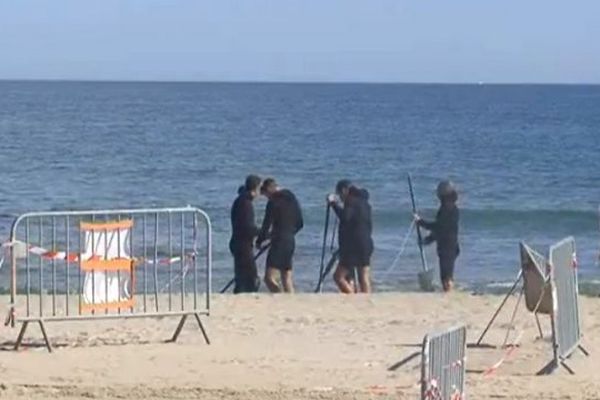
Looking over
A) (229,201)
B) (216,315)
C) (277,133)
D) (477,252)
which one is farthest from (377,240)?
(277,133)

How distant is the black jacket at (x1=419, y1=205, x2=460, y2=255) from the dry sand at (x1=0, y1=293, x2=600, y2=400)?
1.27 m

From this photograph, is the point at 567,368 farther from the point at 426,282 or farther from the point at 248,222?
the point at 426,282

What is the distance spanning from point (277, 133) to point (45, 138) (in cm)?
1348

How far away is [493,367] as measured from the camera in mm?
13789

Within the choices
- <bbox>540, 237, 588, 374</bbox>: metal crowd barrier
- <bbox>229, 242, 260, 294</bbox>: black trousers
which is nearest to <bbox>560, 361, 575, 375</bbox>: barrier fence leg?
<bbox>540, 237, 588, 374</bbox>: metal crowd barrier

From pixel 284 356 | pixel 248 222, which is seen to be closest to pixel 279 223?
pixel 248 222

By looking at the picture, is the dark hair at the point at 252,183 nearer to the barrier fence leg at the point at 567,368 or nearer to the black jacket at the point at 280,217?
the black jacket at the point at 280,217

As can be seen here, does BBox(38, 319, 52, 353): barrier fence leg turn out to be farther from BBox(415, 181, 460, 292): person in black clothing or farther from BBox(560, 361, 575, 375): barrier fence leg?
BBox(415, 181, 460, 292): person in black clothing

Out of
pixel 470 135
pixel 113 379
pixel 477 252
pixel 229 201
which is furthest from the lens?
pixel 470 135

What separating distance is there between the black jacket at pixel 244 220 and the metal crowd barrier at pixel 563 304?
4867 mm

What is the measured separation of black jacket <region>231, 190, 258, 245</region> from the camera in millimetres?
18047

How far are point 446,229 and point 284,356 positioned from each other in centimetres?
511

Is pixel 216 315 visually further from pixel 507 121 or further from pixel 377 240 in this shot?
pixel 507 121

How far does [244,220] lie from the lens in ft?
59.4
